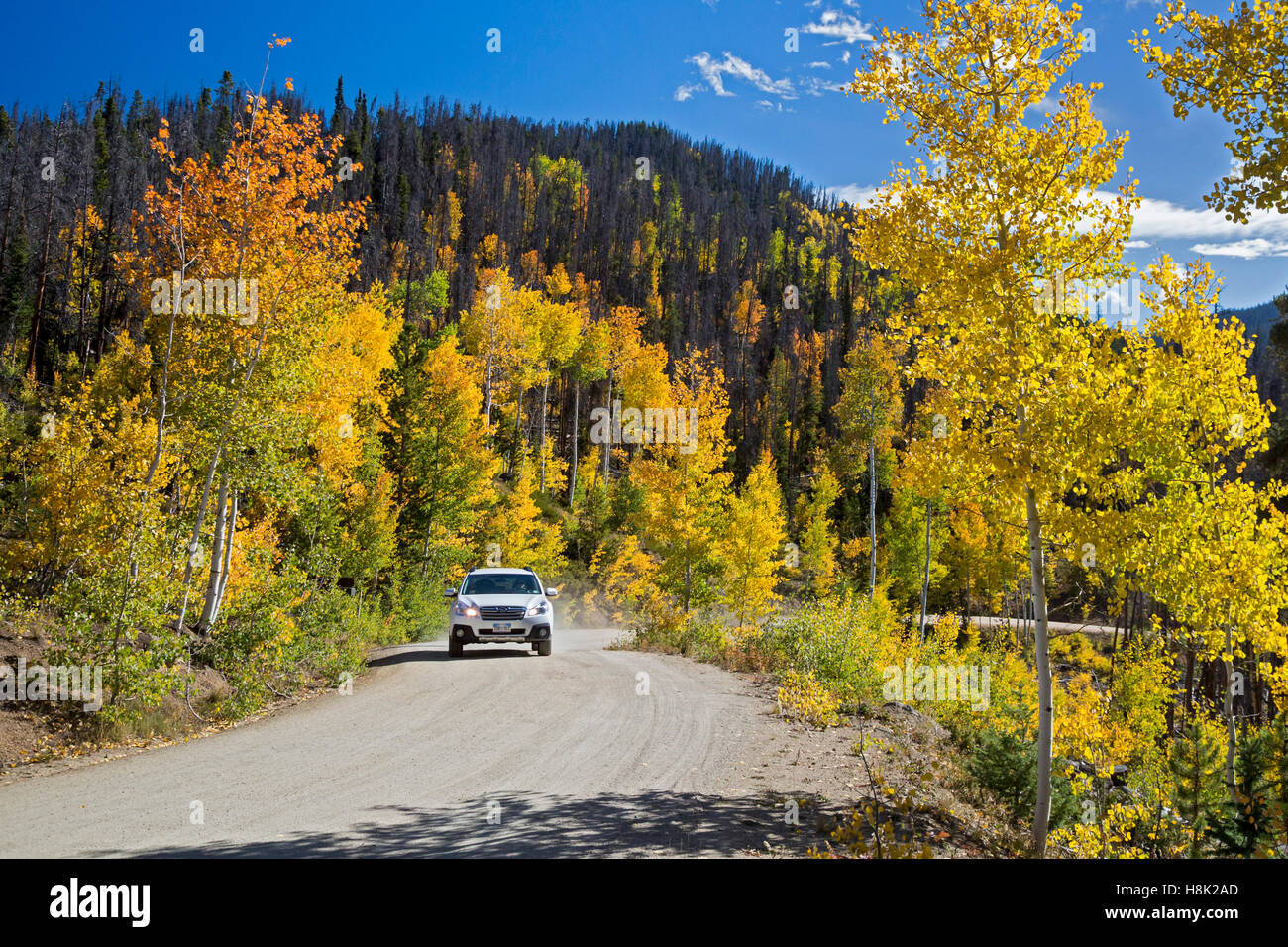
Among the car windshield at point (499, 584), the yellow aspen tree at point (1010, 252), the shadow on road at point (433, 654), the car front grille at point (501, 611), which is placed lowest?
the shadow on road at point (433, 654)

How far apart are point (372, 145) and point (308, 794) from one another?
10811cm

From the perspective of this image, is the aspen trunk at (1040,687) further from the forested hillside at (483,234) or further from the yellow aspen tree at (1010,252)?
the forested hillside at (483,234)

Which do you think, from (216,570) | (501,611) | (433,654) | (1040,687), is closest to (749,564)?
(501,611)

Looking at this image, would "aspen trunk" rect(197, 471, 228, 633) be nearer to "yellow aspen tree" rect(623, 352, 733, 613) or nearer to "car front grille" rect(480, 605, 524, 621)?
"car front grille" rect(480, 605, 524, 621)

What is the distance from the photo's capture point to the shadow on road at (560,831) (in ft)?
16.9

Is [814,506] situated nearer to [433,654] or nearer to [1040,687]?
[433,654]

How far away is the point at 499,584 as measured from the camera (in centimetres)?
1611

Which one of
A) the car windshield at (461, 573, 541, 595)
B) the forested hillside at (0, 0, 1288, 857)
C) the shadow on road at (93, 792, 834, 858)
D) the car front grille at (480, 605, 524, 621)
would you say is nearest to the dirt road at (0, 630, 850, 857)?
the shadow on road at (93, 792, 834, 858)

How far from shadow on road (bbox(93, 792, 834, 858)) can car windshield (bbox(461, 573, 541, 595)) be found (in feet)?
30.9

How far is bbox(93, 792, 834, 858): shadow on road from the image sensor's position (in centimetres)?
515

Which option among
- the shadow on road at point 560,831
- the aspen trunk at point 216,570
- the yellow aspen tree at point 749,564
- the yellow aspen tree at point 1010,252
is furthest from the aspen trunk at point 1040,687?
the yellow aspen tree at point 749,564

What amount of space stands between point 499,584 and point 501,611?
36.3 inches

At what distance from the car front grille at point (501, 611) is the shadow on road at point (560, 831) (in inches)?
344
